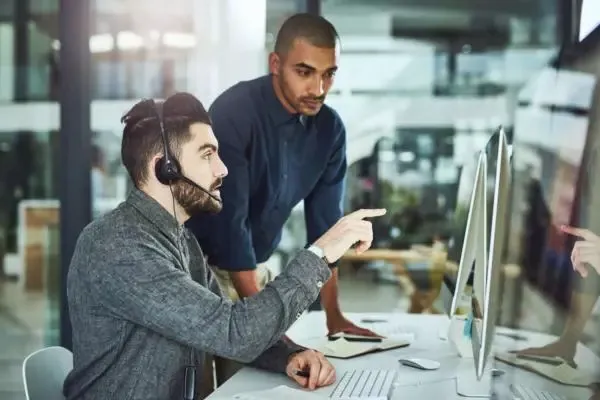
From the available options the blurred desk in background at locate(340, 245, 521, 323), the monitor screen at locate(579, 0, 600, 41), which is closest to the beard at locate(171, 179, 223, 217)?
the monitor screen at locate(579, 0, 600, 41)

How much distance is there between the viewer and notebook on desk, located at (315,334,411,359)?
6.48 feet

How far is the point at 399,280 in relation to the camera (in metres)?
3.93

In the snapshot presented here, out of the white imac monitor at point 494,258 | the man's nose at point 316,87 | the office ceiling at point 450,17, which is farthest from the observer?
the office ceiling at point 450,17

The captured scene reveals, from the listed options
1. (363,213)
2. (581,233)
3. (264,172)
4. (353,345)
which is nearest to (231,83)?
(264,172)

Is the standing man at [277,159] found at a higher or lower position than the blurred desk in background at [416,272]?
higher

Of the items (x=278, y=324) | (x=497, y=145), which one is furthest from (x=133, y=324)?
(x=497, y=145)

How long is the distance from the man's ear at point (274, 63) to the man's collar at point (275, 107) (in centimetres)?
2

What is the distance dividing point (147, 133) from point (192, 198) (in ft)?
0.53


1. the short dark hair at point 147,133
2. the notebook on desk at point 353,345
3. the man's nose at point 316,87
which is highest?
the man's nose at point 316,87

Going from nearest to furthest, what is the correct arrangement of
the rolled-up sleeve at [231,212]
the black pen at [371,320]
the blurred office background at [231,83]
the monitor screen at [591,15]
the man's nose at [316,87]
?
the monitor screen at [591,15], the rolled-up sleeve at [231,212], the man's nose at [316,87], the black pen at [371,320], the blurred office background at [231,83]

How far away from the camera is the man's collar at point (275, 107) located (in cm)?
233

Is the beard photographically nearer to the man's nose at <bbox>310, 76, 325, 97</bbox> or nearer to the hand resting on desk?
the hand resting on desk

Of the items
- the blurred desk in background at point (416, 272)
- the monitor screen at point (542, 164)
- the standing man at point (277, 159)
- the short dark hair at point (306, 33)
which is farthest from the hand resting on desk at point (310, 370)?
the blurred desk in background at point (416, 272)

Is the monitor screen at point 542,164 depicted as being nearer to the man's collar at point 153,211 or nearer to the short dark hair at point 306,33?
the short dark hair at point 306,33
